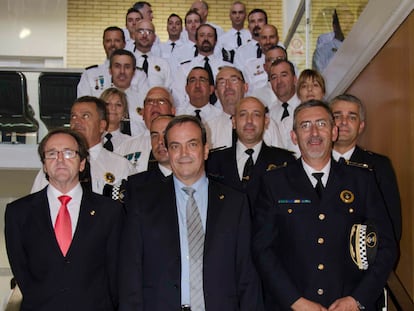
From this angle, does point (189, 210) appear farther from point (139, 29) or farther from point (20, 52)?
point (20, 52)

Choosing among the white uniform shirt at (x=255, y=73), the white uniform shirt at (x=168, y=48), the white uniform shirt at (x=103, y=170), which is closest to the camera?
the white uniform shirt at (x=103, y=170)

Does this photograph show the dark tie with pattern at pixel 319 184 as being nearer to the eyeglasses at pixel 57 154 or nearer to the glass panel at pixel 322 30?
the eyeglasses at pixel 57 154

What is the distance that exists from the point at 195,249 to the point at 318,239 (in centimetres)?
61

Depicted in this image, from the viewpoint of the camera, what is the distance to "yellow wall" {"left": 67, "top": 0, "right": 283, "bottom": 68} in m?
11.1

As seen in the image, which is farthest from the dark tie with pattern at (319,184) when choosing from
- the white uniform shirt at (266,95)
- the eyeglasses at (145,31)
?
the eyeglasses at (145,31)

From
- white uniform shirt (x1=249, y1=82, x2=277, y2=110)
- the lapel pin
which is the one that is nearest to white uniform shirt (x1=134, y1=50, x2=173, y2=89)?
white uniform shirt (x1=249, y1=82, x2=277, y2=110)

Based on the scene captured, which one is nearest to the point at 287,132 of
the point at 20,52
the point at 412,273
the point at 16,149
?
the point at 412,273

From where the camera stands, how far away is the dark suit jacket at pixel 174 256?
3121 mm

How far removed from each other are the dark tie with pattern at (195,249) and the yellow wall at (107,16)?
7731mm

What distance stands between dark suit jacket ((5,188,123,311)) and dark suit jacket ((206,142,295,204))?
934mm

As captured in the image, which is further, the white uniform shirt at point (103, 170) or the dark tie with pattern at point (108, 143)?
the dark tie with pattern at point (108, 143)

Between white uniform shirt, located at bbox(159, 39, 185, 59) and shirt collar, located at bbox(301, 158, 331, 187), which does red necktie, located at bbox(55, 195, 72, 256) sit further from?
white uniform shirt, located at bbox(159, 39, 185, 59)

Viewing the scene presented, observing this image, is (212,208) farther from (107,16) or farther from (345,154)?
(107,16)

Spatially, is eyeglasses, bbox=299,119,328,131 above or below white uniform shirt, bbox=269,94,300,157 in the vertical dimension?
above
